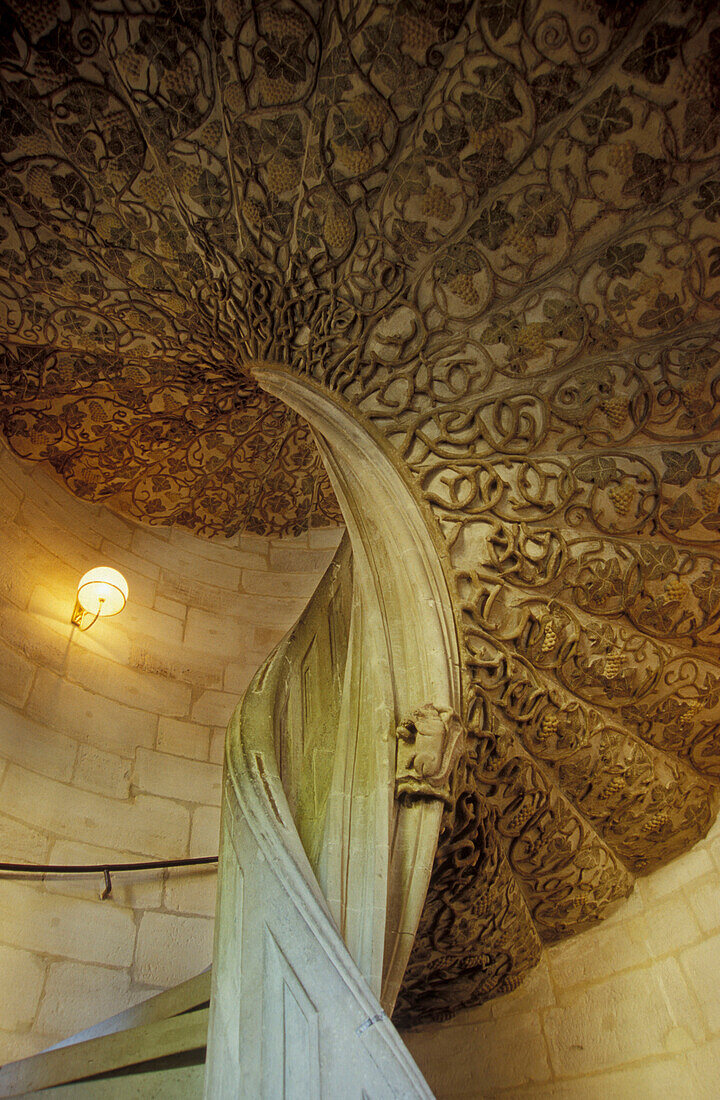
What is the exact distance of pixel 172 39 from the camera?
105 inches

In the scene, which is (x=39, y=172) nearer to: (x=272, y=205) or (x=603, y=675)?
(x=272, y=205)

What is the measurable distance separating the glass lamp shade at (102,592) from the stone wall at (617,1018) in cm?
235

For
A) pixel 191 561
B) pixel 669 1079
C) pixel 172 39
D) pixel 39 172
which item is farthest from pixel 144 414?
pixel 669 1079

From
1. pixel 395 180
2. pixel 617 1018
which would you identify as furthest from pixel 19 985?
pixel 395 180

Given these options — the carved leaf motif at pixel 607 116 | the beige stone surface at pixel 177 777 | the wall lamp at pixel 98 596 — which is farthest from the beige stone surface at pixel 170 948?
the carved leaf motif at pixel 607 116

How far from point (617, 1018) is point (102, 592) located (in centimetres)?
284

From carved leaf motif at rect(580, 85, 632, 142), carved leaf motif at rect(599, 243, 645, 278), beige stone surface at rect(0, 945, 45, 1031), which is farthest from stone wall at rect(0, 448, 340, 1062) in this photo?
carved leaf motif at rect(580, 85, 632, 142)

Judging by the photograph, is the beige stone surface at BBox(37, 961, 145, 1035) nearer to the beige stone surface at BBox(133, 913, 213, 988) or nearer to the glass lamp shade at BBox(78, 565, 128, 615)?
the beige stone surface at BBox(133, 913, 213, 988)

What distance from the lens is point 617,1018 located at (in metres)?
2.77

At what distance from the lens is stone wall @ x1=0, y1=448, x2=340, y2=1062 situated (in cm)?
314

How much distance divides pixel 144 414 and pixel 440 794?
3.10 m

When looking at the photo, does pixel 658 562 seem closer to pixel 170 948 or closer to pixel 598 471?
pixel 598 471

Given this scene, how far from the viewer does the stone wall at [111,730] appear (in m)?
3.14

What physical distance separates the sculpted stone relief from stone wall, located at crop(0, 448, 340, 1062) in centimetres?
119
